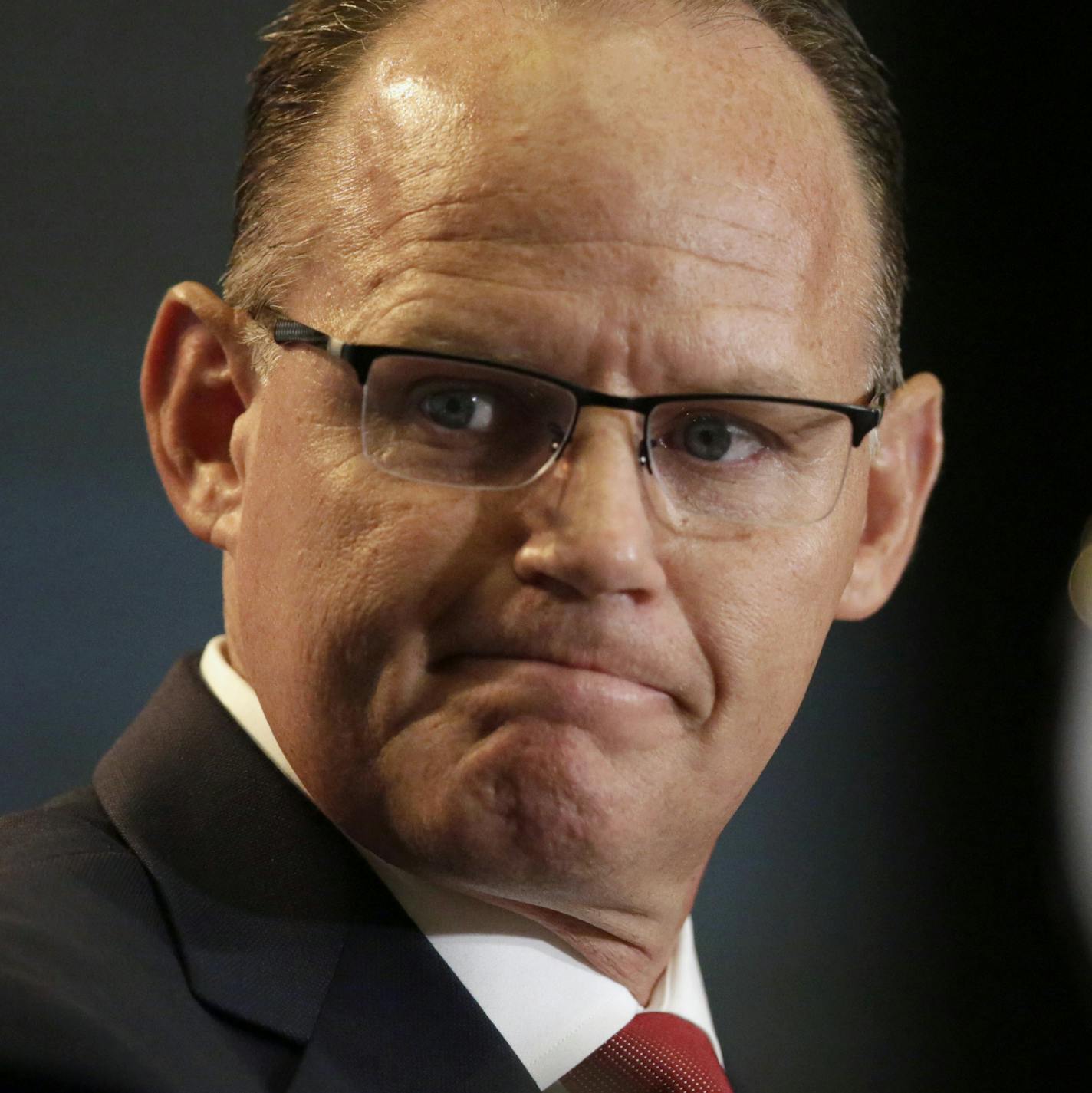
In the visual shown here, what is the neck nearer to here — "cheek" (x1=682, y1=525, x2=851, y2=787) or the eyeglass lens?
"cheek" (x1=682, y1=525, x2=851, y2=787)

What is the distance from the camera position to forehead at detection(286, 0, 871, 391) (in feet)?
4.80

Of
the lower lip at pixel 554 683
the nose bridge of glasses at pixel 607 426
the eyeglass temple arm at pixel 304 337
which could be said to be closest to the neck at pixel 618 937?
the lower lip at pixel 554 683

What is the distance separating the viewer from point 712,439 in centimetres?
155

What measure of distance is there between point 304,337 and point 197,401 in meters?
0.25

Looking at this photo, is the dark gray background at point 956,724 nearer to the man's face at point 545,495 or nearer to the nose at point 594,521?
the man's face at point 545,495

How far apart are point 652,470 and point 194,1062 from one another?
67cm

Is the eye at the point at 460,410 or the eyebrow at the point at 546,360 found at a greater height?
the eyebrow at the point at 546,360

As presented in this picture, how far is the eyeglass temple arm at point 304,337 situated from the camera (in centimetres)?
152

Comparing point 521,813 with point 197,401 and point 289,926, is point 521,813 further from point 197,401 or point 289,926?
point 197,401

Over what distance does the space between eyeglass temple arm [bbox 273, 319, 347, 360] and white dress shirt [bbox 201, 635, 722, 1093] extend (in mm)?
408

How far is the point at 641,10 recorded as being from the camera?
157cm

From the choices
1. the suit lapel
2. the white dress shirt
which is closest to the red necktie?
the white dress shirt

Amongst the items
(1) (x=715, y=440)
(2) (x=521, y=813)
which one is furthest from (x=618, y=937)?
(1) (x=715, y=440)

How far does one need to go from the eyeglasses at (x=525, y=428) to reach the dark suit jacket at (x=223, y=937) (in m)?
0.39
